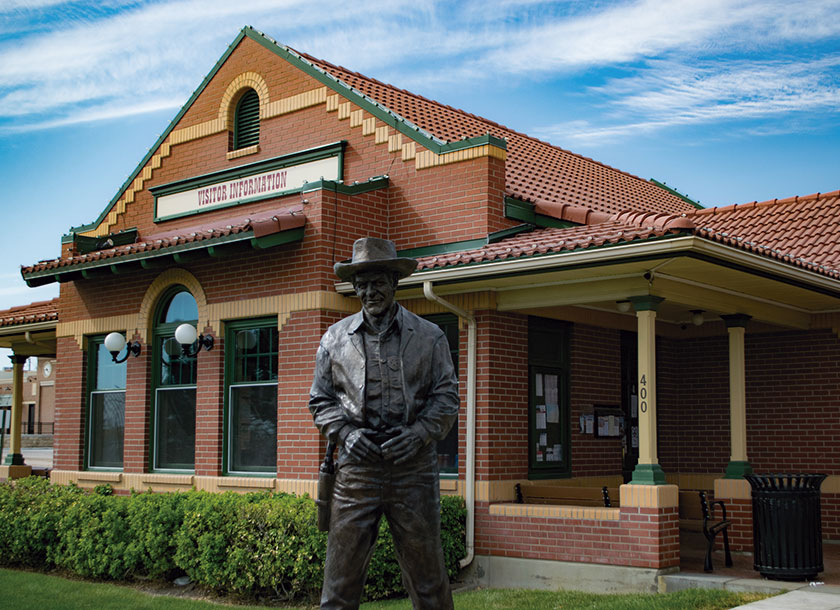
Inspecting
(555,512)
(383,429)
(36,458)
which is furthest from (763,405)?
(36,458)

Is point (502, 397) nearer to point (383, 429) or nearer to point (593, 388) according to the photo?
point (593, 388)

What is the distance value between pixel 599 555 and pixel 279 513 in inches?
133

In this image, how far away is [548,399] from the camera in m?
12.4

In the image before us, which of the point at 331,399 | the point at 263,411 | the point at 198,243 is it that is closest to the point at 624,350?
the point at 263,411

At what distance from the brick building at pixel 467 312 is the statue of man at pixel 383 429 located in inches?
155

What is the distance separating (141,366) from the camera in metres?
14.4

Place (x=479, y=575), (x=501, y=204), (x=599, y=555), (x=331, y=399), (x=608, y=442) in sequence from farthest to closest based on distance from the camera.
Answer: (x=608, y=442), (x=501, y=204), (x=479, y=575), (x=599, y=555), (x=331, y=399)

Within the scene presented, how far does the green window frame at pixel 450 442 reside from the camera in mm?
12062

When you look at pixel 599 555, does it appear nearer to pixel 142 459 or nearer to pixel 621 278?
pixel 621 278

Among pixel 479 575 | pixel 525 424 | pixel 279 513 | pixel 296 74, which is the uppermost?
pixel 296 74

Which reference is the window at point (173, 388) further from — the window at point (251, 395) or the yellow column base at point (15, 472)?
the yellow column base at point (15, 472)

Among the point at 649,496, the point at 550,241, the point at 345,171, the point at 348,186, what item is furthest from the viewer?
the point at 345,171

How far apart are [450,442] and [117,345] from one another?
204 inches

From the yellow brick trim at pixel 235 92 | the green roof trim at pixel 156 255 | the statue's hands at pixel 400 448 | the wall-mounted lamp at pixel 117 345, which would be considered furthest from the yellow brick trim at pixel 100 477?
the statue's hands at pixel 400 448
